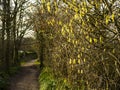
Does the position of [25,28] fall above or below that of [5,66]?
above

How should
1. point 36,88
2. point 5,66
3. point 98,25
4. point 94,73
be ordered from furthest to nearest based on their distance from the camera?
1. point 5,66
2. point 36,88
3. point 94,73
4. point 98,25

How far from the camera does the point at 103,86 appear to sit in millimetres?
9758

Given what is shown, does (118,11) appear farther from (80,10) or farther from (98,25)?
(80,10)

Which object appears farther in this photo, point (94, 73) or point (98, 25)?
point (94, 73)

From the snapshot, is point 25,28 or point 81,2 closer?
point 81,2

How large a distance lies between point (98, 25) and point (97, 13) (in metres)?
0.23

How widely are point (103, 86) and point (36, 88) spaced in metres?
7.86

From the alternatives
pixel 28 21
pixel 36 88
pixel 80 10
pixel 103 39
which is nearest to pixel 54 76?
pixel 36 88

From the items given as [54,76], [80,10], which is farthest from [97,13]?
[54,76]

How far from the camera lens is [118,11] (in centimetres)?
573

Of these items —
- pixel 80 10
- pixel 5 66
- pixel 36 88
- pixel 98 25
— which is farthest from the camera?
pixel 5 66

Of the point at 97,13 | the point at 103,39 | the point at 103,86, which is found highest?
the point at 97,13

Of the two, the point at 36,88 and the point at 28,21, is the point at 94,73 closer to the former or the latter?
the point at 36,88

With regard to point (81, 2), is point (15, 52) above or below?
below
